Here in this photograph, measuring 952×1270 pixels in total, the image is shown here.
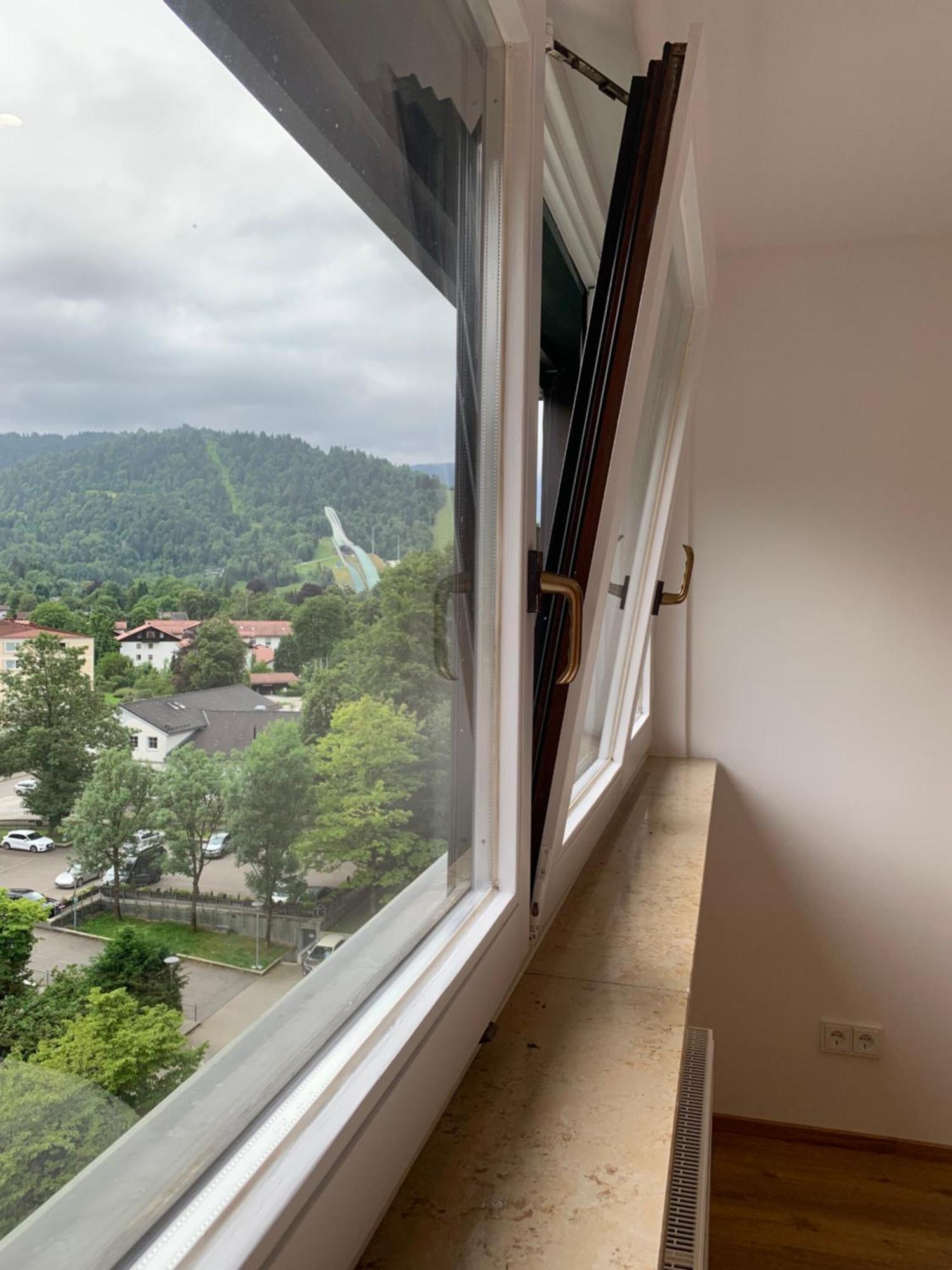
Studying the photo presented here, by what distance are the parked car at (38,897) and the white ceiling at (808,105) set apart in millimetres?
1254

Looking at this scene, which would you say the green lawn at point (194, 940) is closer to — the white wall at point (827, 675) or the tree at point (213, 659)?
the tree at point (213, 659)

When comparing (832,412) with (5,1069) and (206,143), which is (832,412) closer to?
(206,143)

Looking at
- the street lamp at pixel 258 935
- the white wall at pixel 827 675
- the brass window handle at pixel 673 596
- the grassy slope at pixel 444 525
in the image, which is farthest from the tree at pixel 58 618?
the white wall at pixel 827 675

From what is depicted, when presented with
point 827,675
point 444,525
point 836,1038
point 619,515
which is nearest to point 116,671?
point 444,525

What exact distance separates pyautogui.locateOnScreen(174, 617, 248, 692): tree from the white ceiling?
42.6 inches

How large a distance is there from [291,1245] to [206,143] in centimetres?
57

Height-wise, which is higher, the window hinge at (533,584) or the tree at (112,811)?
the window hinge at (533,584)

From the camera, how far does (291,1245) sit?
1.74 feet

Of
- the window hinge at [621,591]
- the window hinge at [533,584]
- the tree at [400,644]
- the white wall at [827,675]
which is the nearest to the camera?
the tree at [400,644]

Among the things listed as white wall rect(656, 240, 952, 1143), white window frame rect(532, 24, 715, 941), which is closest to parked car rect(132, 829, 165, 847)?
white window frame rect(532, 24, 715, 941)

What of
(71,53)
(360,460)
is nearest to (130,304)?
(71,53)

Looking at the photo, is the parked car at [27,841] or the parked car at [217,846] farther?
the parked car at [217,846]

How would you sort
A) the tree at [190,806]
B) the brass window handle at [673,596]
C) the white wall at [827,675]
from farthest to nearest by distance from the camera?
1. the white wall at [827,675]
2. the brass window handle at [673,596]
3. the tree at [190,806]

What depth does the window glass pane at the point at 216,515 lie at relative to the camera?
37 cm
